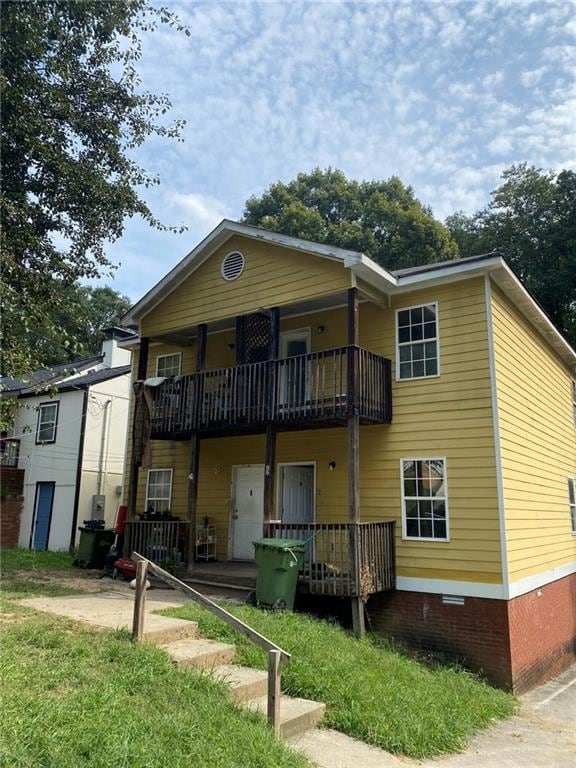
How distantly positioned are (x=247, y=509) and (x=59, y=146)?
28.0ft

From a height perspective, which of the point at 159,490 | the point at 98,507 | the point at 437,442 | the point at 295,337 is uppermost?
the point at 295,337

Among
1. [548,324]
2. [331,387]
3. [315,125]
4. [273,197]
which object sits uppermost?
[273,197]

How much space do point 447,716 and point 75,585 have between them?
22.2 feet

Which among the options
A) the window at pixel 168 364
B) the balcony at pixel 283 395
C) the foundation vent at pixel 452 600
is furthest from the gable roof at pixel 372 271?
the foundation vent at pixel 452 600

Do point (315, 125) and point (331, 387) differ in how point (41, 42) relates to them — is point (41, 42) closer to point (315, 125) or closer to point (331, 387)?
point (315, 125)

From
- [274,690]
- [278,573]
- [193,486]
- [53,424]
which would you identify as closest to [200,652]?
[274,690]

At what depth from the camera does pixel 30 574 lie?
448 inches

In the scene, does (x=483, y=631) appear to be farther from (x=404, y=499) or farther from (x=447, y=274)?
(x=447, y=274)

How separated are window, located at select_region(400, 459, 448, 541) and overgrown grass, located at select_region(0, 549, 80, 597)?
5.98 metres

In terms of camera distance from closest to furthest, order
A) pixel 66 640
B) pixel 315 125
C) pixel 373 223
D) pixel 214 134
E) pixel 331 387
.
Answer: pixel 66 640 < pixel 315 125 < pixel 214 134 < pixel 331 387 < pixel 373 223

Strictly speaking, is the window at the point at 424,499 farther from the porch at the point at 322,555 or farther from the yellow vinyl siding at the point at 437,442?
the porch at the point at 322,555

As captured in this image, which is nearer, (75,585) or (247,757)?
(247,757)

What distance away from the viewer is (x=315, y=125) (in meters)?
9.12

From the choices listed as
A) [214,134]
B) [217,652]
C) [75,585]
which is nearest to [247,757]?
[217,652]
